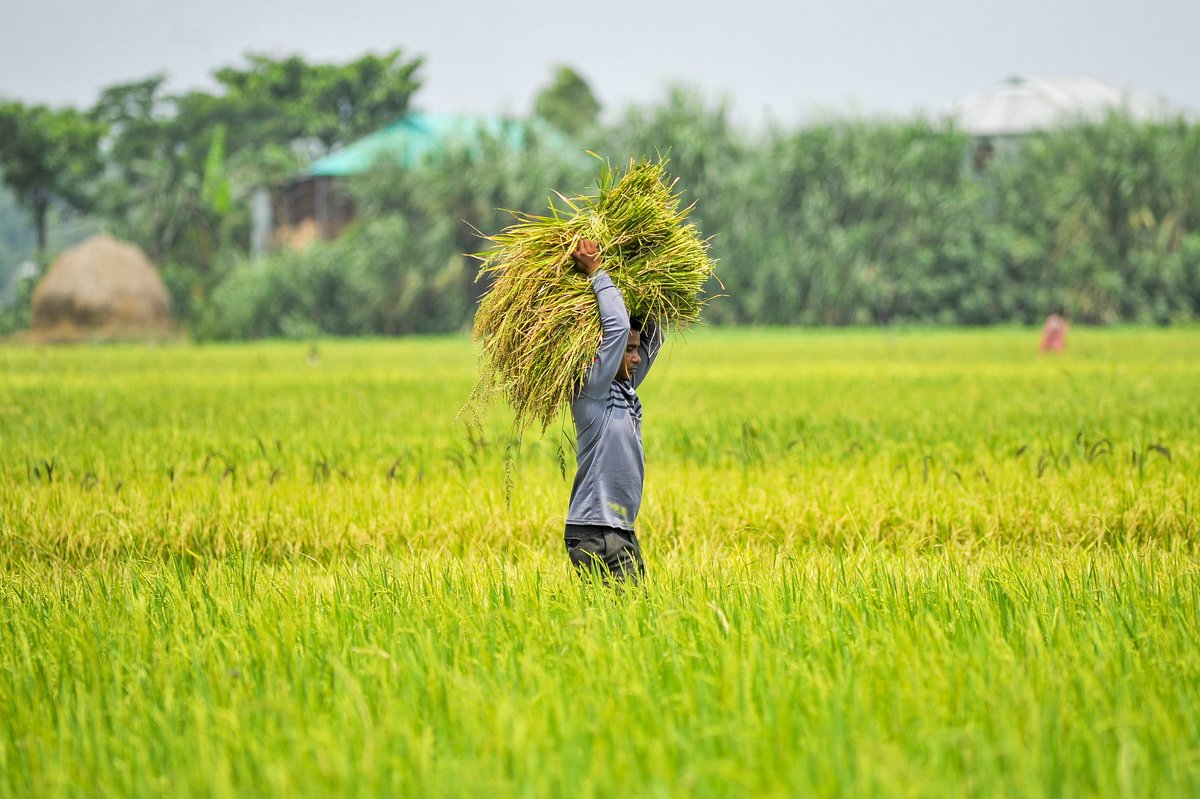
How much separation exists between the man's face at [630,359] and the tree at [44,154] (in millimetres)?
40481

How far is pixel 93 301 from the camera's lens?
27469mm

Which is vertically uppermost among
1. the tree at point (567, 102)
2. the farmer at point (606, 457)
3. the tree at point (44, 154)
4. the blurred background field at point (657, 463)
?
the tree at point (567, 102)

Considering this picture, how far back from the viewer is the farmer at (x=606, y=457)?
383 cm

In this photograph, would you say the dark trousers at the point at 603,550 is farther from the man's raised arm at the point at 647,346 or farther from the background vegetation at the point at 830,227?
the background vegetation at the point at 830,227

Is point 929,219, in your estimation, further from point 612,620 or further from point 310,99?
point 612,620

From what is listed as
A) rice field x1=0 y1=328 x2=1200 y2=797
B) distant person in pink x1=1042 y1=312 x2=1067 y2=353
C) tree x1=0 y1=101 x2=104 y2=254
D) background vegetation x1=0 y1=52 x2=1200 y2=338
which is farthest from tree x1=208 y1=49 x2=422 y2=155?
rice field x1=0 y1=328 x2=1200 y2=797

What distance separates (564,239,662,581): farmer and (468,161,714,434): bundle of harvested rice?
69 mm

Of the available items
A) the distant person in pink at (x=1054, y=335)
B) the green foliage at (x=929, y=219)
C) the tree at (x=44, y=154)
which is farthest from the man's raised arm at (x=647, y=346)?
the tree at (x=44, y=154)

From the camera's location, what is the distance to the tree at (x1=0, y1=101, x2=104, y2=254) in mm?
39719

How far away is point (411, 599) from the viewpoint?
368 cm

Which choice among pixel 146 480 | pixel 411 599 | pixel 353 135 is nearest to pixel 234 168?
pixel 353 135

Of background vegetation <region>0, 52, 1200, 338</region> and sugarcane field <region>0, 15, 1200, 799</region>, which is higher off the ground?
background vegetation <region>0, 52, 1200, 338</region>

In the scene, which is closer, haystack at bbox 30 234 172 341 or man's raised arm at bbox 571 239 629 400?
man's raised arm at bbox 571 239 629 400

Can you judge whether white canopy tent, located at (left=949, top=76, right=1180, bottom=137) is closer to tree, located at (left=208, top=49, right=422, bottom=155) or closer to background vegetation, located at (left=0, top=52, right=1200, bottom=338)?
background vegetation, located at (left=0, top=52, right=1200, bottom=338)
